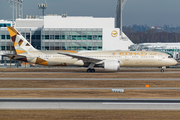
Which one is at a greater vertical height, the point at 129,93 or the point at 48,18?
the point at 48,18

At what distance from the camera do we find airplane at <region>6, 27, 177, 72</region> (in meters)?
52.1

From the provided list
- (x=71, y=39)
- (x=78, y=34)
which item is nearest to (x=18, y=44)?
(x=71, y=39)

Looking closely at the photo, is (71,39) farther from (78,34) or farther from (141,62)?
(141,62)

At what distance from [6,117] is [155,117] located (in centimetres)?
1039

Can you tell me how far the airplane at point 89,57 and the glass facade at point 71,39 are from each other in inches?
1856

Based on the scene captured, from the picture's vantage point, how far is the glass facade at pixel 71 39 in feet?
333

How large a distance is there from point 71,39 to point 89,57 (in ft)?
166

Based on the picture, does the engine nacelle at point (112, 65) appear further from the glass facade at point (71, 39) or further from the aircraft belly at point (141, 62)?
the glass facade at point (71, 39)

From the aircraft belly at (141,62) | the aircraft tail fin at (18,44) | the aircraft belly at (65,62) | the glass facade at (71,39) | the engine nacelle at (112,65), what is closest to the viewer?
the engine nacelle at (112,65)

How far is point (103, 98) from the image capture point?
1032 inches

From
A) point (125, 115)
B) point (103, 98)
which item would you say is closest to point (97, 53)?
point (103, 98)

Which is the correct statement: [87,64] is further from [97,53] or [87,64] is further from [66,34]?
[66,34]

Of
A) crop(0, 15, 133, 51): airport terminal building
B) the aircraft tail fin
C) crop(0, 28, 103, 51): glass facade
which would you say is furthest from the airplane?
crop(0, 28, 103, 51): glass facade

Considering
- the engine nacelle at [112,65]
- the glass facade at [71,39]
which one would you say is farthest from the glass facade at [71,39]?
the engine nacelle at [112,65]
